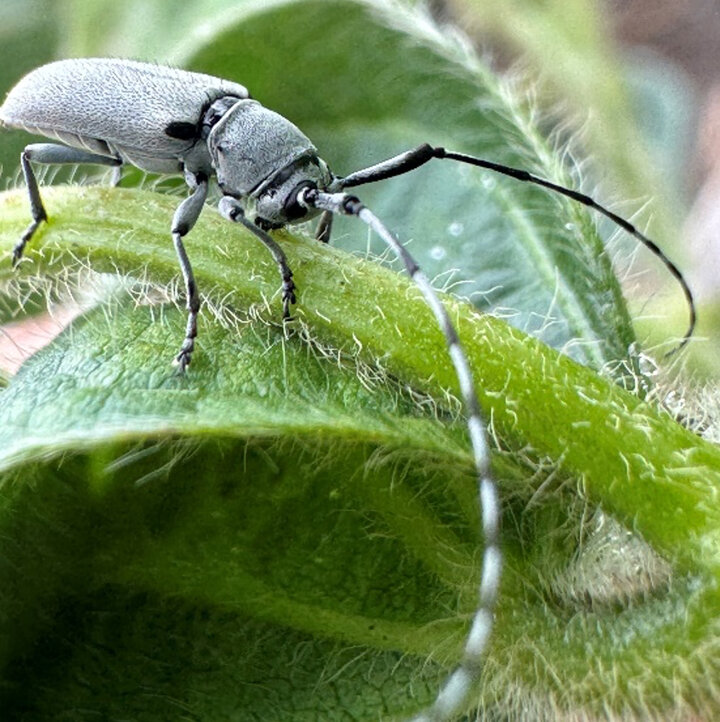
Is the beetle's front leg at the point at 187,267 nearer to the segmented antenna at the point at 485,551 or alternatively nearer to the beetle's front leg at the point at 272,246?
the beetle's front leg at the point at 272,246

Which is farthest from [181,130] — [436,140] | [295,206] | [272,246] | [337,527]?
[337,527]

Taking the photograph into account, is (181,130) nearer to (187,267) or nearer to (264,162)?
(264,162)

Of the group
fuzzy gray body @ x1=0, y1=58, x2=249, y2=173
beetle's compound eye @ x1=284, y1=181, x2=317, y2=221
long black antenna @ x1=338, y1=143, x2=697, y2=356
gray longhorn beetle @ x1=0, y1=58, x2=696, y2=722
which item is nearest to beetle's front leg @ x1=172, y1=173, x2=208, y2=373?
gray longhorn beetle @ x1=0, y1=58, x2=696, y2=722

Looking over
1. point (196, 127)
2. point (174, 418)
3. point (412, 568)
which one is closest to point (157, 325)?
point (174, 418)

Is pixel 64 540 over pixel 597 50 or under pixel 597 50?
over

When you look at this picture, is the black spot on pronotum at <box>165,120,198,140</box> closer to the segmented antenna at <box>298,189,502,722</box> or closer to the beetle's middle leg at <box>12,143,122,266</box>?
the beetle's middle leg at <box>12,143,122,266</box>

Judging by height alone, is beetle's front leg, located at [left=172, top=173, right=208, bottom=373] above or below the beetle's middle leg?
above

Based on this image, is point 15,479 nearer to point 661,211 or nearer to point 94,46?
point 94,46
